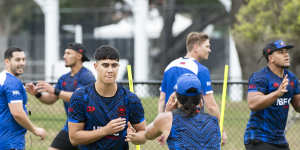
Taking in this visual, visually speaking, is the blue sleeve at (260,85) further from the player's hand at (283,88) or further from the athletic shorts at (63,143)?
the athletic shorts at (63,143)

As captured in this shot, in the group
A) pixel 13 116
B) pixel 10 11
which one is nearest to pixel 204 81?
pixel 13 116

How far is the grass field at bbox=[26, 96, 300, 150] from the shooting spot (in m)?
9.46

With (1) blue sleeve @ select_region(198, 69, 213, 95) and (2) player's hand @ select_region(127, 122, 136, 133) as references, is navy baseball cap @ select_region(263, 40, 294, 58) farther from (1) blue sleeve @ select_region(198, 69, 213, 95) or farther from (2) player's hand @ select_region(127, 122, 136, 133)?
(2) player's hand @ select_region(127, 122, 136, 133)

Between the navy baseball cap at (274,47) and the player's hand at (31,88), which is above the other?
the navy baseball cap at (274,47)

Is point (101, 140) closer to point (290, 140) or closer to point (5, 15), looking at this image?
point (290, 140)

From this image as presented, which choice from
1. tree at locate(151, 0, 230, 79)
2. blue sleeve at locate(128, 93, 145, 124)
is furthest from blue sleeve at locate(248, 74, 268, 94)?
tree at locate(151, 0, 230, 79)

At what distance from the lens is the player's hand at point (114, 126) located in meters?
4.59

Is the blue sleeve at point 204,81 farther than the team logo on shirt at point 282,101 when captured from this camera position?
Yes

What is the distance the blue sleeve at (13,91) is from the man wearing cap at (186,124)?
2361mm

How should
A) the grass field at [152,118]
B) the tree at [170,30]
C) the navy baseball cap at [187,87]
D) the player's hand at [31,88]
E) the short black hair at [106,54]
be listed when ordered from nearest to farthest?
1. the navy baseball cap at [187,87]
2. the short black hair at [106,54]
3. the player's hand at [31,88]
4. the grass field at [152,118]
5. the tree at [170,30]

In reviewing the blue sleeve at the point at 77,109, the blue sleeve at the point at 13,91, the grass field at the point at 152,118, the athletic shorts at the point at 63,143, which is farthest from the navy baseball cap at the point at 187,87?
the grass field at the point at 152,118

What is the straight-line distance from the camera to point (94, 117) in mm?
4762

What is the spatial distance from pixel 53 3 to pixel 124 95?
1795cm

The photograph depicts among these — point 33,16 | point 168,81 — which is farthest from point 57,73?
point 33,16
